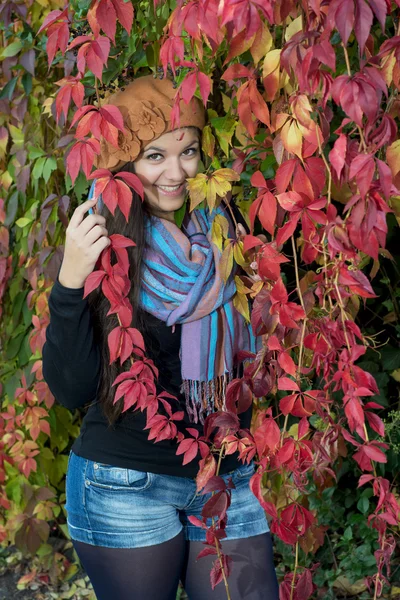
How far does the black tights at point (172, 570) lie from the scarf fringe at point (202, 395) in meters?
0.27

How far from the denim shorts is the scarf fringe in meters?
0.15

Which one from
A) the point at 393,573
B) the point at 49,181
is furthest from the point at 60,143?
the point at 393,573

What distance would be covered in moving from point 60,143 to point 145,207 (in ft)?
1.81

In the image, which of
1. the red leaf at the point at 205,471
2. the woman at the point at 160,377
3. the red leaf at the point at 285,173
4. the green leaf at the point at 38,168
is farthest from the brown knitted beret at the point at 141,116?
the green leaf at the point at 38,168

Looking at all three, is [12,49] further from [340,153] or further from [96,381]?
[340,153]

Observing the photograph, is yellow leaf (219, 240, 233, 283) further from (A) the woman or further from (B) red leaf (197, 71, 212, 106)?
(B) red leaf (197, 71, 212, 106)

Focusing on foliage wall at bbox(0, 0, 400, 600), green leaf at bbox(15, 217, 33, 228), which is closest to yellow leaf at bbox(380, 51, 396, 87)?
foliage wall at bbox(0, 0, 400, 600)

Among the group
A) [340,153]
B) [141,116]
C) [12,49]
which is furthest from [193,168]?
[12,49]

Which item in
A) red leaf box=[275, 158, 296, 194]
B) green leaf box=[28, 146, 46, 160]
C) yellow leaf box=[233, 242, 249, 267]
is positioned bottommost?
green leaf box=[28, 146, 46, 160]

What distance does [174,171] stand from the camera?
5.03 ft

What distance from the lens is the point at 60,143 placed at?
6.75 ft

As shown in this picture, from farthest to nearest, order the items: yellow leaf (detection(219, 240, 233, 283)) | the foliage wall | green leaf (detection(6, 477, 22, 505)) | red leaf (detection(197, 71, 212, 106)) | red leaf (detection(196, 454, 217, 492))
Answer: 1. green leaf (detection(6, 477, 22, 505))
2. yellow leaf (detection(219, 240, 233, 283))
3. red leaf (detection(196, 454, 217, 492))
4. red leaf (detection(197, 71, 212, 106))
5. the foliage wall

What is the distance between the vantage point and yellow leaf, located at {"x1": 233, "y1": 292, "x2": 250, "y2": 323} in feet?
5.24

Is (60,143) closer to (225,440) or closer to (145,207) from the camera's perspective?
(145,207)
